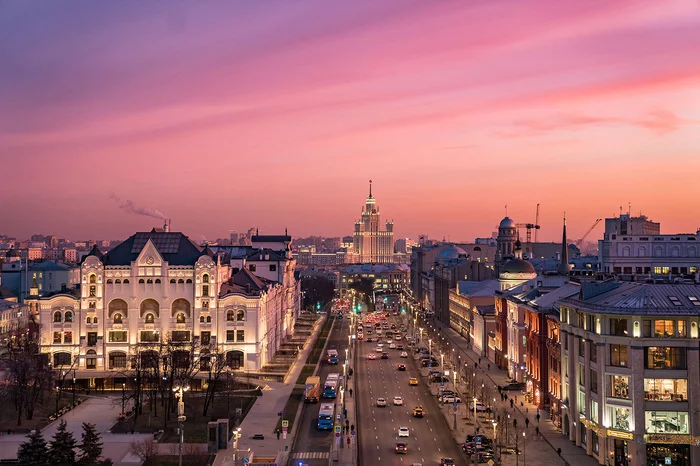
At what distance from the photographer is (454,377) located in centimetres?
11612

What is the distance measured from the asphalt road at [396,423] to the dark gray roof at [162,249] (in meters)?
32.8

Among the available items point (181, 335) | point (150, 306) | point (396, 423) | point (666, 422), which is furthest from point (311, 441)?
point (150, 306)

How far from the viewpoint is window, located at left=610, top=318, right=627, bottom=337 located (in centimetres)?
7044

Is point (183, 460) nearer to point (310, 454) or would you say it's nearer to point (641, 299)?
point (310, 454)

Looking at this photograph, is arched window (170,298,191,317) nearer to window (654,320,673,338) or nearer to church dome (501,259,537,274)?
church dome (501,259,537,274)

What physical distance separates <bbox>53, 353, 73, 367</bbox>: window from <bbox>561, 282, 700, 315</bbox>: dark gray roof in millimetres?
82740

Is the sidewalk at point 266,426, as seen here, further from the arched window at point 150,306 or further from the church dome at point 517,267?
the church dome at point 517,267

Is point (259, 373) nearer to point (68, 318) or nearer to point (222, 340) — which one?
point (222, 340)

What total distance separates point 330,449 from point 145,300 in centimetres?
6169

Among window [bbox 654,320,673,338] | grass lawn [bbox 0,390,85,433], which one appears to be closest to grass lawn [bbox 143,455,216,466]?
grass lawn [bbox 0,390,85,433]

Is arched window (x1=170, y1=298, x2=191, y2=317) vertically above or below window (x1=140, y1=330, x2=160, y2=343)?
above

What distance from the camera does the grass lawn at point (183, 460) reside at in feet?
241

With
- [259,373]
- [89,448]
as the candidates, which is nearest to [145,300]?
[259,373]

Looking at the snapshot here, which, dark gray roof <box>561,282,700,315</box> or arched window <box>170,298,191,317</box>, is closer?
dark gray roof <box>561,282,700,315</box>
